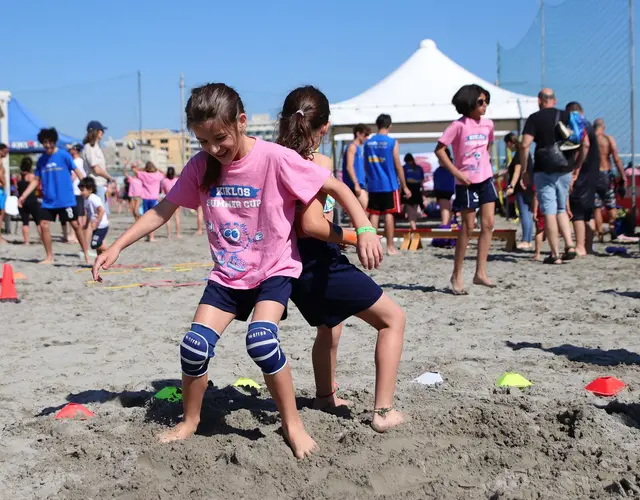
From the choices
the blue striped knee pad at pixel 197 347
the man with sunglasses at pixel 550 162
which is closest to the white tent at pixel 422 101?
the man with sunglasses at pixel 550 162

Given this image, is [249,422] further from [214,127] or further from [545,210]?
[545,210]

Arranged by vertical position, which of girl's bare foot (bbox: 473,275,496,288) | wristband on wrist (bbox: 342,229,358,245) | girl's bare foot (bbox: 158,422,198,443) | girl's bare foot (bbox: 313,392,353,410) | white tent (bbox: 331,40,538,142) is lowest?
girl's bare foot (bbox: 158,422,198,443)

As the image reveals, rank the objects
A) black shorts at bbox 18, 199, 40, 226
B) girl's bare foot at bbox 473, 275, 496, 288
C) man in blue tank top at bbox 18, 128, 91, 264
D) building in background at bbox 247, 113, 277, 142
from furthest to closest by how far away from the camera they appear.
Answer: black shorts at bbox 18, 199, 40, 226 → man in blue tank top at bbox 18, 128, 91, 264 → girl's bare foot at bbox 473, 275, 496, 288 → building in background at bbox 247, 113, 277, 142

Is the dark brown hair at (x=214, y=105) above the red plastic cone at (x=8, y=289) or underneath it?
above

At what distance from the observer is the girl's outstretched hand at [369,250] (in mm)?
3352

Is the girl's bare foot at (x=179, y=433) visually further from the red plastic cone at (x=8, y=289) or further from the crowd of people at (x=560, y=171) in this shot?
the crowd of people at (x=560, y=171)

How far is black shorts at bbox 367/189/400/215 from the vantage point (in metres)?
11.9

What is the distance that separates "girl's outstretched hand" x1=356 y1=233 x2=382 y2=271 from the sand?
0.79 meters

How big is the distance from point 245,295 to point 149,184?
1496 centimetres

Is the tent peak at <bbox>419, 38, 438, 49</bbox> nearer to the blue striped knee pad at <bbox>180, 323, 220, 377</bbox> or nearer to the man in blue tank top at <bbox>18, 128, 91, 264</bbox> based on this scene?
the man in blue tank top at <bbox>18, 128, 91, 264</bbox>

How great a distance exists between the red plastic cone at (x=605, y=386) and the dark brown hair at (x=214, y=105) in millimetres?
2399

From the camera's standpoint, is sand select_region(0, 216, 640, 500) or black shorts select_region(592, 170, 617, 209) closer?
sand select_region(0, 216, 640, 500)

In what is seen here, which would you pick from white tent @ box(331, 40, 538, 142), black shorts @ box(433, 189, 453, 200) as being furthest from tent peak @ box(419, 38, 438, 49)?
black shorts @ box(433, 189, 453, 200)

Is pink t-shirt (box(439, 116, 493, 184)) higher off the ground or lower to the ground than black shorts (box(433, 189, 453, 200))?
higher
